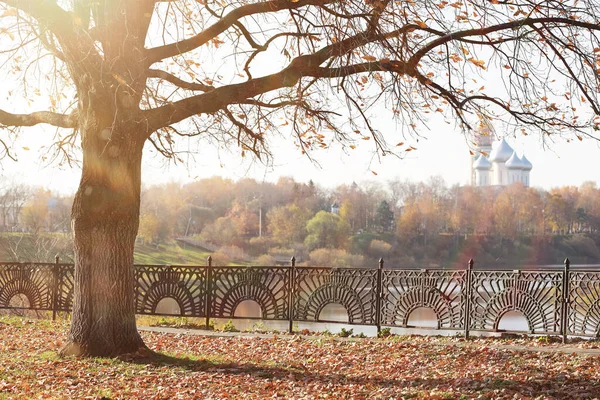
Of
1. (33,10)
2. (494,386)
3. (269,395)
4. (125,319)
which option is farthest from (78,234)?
(494,386)

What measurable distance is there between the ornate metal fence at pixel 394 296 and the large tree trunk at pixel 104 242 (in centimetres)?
494

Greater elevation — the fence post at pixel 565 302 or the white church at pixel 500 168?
the white church at pixel 500 168

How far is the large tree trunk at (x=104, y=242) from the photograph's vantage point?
9781 millimetres

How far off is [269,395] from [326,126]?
579 centimetres

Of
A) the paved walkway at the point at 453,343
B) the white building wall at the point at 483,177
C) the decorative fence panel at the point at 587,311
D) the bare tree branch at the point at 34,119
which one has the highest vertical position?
the white building wall at the point at 483,177

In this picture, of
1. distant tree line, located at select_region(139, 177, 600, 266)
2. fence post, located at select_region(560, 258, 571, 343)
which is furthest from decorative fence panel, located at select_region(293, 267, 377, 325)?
distant tree line, located at select_region(139, 177, 600, 266)

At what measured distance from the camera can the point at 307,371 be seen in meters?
9.15

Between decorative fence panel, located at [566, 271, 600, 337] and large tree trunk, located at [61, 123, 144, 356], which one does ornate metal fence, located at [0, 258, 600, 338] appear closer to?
decorative fence panel, located at [566, 271, 600, 337]

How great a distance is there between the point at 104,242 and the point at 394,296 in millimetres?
6671

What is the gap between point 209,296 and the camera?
15.0m

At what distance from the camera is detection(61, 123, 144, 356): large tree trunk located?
9781mm

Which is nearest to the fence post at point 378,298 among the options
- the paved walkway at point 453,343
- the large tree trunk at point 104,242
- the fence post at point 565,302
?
the paved walkway at point 453,343

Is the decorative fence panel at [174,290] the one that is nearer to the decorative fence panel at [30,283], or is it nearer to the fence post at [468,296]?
the decorative fence panel at [30,283]

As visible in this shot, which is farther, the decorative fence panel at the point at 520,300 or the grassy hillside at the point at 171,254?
the grassy hillside at the point at 171,254
